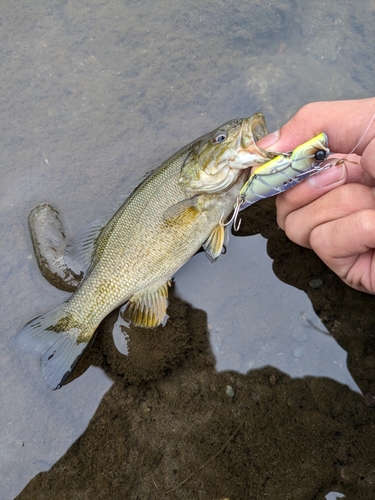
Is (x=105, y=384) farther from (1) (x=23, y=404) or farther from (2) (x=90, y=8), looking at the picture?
(2) (x=90, y=8)

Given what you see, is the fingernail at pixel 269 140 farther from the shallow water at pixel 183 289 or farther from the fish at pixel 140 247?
the shallow water at pixel 183 289

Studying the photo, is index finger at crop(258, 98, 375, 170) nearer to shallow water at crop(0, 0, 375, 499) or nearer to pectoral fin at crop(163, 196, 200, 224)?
pectoral fin at crop(163, 196, 200, 224)

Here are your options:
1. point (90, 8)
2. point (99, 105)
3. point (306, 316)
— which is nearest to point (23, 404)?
point (306, 316)

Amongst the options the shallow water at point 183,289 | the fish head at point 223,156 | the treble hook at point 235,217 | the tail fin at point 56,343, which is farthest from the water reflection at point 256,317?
the tail fin at point 56,343

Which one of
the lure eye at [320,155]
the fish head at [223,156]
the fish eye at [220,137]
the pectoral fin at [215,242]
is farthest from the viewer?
the pectoral fin at [215,242]

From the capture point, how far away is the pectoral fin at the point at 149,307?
338 cm

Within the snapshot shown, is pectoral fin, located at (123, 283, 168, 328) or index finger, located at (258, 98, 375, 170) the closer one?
index finger, located at (258, 98, 375, 170)

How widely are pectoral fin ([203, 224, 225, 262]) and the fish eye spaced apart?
668 millimetres

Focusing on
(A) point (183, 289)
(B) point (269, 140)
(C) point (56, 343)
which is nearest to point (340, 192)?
(B) point (269, 140)

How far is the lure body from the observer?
98.7 inches

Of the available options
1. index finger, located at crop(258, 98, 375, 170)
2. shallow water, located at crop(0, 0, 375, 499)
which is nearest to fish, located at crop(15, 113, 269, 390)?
shallow water, located at crop(0, 0, 375, 499)

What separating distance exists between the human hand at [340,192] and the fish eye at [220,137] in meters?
0.38

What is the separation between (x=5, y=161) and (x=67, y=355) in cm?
182

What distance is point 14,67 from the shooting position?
3.87 metres
